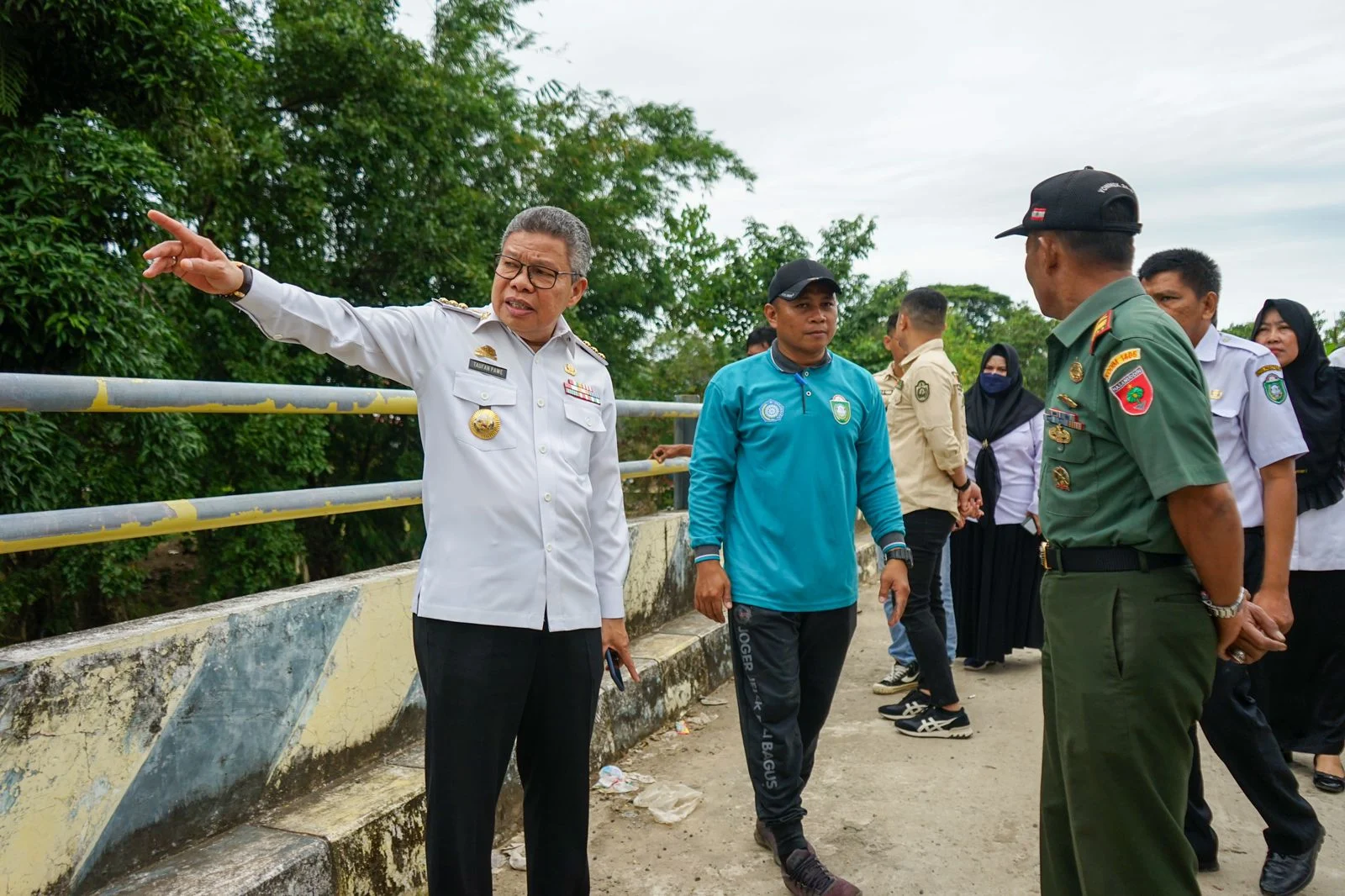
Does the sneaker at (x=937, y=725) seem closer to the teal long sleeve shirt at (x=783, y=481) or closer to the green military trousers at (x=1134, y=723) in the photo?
the teal long sleeve shirt at (x=783, y=481)

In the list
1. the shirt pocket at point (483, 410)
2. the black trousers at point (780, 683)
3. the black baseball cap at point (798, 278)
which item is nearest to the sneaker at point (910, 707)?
the black trousers at point (780, 683)

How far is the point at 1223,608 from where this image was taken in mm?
2129

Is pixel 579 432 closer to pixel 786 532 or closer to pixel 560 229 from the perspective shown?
pixel 560 229

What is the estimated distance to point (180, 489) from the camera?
20.7 ft

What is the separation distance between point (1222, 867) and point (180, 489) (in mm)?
5785

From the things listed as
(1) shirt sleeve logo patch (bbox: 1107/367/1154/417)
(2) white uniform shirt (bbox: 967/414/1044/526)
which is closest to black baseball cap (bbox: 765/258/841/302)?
(1) shirt sleeve logo patch (bbox: 1107/367/1154/417)

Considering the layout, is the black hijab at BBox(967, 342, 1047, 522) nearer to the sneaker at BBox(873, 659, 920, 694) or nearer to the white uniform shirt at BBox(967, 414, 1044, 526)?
the white uniform shirt at BBox(967, 414, 1044, 526)

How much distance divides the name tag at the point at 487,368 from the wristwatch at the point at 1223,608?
1636 millimetres

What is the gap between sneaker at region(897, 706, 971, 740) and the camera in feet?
15.7

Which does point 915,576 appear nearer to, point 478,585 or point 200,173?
point 478,585

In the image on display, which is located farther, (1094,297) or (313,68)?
(313,68)

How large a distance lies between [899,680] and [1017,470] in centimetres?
139

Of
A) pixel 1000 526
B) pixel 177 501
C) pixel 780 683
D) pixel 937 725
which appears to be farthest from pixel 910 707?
pixel 177 501

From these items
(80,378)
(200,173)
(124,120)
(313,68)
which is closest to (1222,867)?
(80,378)
